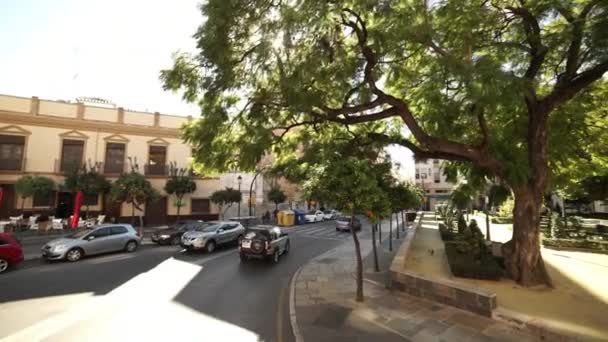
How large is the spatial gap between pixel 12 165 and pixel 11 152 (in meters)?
1.00

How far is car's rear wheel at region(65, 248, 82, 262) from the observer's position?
1232cm

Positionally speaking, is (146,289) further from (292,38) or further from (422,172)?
(422,172)

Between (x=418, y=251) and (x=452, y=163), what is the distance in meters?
4.93

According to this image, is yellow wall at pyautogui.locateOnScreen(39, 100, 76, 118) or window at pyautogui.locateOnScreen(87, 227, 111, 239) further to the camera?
yellow wall at pyautogui.locateOnScreen(39, 100, 76, 118)

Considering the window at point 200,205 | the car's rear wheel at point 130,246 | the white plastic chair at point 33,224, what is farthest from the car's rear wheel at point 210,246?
the window at point 200,205

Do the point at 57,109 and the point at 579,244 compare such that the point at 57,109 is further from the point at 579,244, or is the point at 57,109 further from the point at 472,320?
the point at 579,244

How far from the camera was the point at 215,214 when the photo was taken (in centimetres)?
2936

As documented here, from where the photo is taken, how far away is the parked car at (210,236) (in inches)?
575

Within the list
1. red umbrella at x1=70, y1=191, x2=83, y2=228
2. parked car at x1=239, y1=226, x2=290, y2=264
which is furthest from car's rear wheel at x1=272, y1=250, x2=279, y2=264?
red umbrella at x1=70, y1=191, x2=83, y2=228

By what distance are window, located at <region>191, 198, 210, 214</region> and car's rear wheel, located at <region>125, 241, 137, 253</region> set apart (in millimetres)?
13252

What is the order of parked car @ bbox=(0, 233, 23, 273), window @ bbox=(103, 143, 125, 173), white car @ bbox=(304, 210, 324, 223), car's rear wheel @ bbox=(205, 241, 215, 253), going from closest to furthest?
1. parked car @ bbox=(0, 233, 23, 273)
2. car's rear wheel @ bbox=(205, 241, 215, 253)
3. window @ bbox=(103, 143, 125, 173)
4. white car @ bbox=(304, 210, 324, 223)

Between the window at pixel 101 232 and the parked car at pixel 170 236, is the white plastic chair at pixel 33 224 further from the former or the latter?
the window at pixel 101 232

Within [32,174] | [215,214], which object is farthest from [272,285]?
[32,174]

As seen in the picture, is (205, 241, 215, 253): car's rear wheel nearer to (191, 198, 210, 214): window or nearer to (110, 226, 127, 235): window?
(110, 226, 127, 235): window
